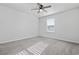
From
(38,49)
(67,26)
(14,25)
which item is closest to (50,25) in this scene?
(67,26)

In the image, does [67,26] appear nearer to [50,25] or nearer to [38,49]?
[50,25]

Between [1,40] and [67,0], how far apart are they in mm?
4258

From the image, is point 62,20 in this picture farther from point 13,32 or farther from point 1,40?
point 1,40

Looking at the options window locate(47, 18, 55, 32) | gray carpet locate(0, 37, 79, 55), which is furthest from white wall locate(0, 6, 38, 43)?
window locate(47, 18, 55, 32)

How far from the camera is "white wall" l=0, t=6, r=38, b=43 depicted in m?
3.96

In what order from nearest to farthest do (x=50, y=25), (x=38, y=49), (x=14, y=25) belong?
(x=38, y=49), (x=14, y=25), (x=50, y=25)

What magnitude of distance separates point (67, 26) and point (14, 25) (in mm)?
4087

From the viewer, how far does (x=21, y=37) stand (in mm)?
5211

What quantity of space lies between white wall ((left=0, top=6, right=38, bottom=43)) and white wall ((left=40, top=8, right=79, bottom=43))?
238 cm

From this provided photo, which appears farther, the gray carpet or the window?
the window

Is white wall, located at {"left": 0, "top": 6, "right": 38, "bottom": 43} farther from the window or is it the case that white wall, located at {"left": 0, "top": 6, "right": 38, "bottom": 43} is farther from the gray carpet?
the window

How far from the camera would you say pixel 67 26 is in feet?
15.2

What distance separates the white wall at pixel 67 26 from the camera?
4.12 meters

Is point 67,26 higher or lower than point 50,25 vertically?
lower
